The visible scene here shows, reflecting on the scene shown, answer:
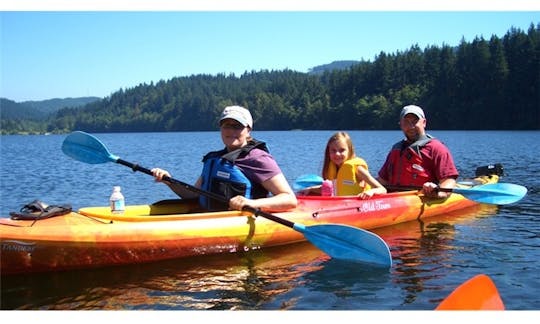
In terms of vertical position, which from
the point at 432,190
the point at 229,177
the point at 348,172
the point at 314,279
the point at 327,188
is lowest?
the point at 314,279

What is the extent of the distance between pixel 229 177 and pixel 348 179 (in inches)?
92.2

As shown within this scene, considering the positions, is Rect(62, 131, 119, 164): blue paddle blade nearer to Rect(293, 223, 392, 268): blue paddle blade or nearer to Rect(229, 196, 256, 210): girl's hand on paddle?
Rect(229, 196, 256, 210): girl's hand on paddle

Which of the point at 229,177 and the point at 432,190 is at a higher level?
the point at 229,177

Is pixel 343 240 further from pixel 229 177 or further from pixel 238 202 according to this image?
pixel 229 177

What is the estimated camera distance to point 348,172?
329 inches

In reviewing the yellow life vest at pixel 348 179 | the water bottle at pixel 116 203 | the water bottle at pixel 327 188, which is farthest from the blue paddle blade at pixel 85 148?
the yellow life vest at pixel 348 179

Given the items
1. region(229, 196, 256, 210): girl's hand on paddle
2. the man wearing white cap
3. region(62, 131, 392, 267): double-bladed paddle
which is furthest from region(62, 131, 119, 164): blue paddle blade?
the man wearing white cap

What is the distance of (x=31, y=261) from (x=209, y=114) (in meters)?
120

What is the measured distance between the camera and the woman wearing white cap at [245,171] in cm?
662

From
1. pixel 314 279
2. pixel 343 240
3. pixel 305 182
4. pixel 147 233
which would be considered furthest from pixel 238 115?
pixel 305 182

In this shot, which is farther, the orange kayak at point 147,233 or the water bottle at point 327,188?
the water bottle at point 327,188

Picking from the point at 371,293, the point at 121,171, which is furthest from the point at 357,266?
the point at 121,171

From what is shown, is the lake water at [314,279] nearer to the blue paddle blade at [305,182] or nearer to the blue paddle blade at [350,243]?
the blue paddle blade at [350,243]

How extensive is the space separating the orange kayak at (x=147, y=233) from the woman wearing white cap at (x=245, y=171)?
32 centimetres
